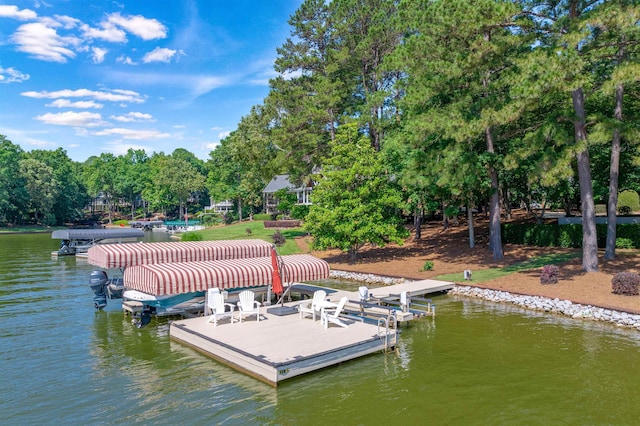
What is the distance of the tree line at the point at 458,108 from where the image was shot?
70.6 feet

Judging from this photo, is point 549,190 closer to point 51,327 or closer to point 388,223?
point 388,223

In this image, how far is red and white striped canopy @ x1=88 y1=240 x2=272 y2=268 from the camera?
19797 mm

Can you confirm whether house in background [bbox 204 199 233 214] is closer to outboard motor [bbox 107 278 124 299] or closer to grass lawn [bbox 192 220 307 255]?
grass lawn [bbox 192 220 307 255]

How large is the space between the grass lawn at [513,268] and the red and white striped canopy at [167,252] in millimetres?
11568

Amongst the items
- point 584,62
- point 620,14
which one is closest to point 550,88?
point 584,62

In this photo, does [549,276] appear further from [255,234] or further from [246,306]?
[255,234]

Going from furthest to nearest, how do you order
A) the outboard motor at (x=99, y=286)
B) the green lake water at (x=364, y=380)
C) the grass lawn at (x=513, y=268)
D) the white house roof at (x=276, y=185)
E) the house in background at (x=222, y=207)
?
the house in background at (x=222, y=207), the white house roof at (x=276, y=185), the grass lawn at (x=513, y=268), the outboard motor at (x=99, y=286), the green lake water at (x=364, y=380)

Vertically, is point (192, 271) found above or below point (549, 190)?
below

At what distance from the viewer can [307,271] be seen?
798 inches

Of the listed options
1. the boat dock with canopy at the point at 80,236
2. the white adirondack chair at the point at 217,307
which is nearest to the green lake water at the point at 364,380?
the white adirondack chair at the point at 217,307

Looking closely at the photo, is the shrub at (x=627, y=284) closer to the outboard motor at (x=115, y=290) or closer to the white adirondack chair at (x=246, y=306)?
the white adirondack chair at (x=246, y=306)

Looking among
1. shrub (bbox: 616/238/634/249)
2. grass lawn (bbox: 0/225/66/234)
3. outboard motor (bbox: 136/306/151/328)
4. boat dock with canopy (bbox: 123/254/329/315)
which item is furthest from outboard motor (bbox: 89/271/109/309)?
grass lawn (bbox: 0/225/66/234)

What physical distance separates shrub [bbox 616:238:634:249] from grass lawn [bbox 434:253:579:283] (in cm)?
293

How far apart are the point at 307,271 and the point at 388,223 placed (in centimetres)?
1440
